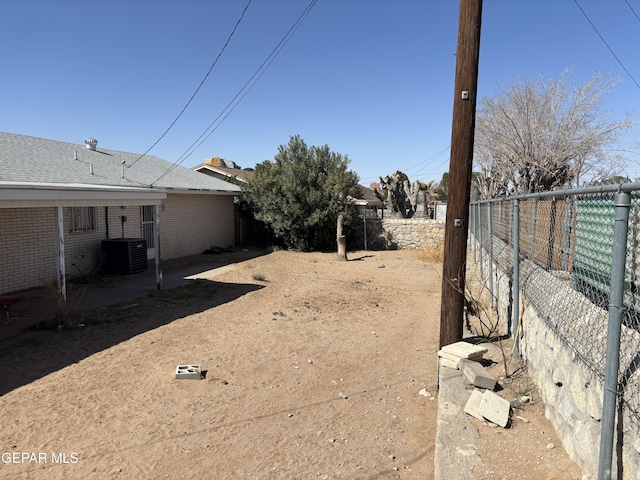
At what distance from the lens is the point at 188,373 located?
5.71 m

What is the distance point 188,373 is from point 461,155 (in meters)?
4.34

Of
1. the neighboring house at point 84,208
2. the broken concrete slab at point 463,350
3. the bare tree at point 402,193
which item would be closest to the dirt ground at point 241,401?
the broken concrete slab at point 463,350

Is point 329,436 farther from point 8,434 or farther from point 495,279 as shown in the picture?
point 495,279

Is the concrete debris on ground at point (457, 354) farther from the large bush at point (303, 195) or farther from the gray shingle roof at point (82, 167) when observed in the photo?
the large bush at point (303, 195)

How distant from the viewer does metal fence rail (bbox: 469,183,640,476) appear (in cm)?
226

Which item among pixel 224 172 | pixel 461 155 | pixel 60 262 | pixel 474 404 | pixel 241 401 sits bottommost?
pixel 241 401

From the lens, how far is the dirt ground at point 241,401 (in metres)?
3.77

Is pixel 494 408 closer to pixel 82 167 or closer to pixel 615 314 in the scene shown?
pixel 615 314

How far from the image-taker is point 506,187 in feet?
67.1

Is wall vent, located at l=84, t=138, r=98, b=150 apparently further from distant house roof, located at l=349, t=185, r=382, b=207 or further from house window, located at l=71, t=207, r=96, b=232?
distant house roof, located at l=349, t=185, r=382, b=207

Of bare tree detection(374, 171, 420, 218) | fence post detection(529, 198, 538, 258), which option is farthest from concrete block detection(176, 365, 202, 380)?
bare tree detection(374, 171, 420, 218)

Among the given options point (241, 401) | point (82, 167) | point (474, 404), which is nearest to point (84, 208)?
point (82, 167)

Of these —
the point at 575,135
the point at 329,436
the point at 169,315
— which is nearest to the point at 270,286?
the point at 169,315

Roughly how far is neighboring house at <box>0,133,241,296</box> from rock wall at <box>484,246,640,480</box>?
8.21m
